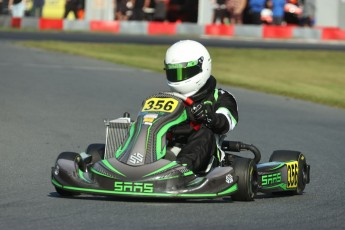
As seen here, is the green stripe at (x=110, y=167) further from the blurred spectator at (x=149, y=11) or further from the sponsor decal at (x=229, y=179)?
the blurred spectator at (x=149, y=11)

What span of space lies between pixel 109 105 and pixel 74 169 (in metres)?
7.25

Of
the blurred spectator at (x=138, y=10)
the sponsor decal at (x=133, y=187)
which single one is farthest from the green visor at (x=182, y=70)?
the blurred spectator at (x=138, y=10)

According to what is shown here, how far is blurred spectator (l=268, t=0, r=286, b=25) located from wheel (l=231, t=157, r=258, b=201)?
90.5 ft

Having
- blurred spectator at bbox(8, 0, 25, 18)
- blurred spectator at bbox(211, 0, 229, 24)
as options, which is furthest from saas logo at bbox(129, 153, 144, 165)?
blurred spectator at bbox(8, 0, 25, 18)

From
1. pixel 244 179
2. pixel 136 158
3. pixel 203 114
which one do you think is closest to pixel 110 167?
pixel 136 158

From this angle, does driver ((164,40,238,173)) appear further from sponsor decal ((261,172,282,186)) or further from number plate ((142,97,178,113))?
sponsor decal ((261,172,282,186))

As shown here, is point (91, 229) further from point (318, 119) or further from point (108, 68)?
point (108, 68)

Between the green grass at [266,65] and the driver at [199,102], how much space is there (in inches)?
338

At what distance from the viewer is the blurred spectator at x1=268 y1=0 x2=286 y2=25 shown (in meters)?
34.6

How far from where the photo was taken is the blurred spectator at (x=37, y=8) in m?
36.6

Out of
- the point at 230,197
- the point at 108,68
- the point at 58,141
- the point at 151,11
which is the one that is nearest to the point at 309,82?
the point at 108,68


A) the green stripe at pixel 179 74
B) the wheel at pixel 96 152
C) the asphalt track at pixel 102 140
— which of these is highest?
the green stripe at pixel 179 74

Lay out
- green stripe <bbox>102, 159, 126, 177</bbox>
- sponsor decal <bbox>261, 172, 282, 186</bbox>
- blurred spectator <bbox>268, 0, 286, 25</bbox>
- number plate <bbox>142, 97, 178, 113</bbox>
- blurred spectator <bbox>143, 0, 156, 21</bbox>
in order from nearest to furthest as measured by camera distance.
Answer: green stripe <bbox>102, 159, 126, 177</bbox>
number plate <bbox>142, 97, 178, 113</bbox>
sponsor decal <bbox>261, 172, 282, 186</bbox>
blurred spectator <bbox>268, 0, 286, 25</bbox>
blurred spectator <bbox>143, 0, 156, 21</bbox>

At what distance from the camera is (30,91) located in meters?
15.6
